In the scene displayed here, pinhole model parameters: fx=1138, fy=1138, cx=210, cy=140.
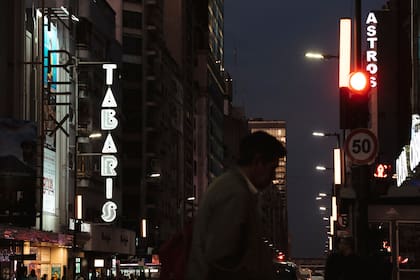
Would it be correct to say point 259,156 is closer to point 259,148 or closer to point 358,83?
point 259,148

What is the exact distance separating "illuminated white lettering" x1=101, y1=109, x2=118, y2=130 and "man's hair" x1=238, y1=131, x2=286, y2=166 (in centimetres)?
6909

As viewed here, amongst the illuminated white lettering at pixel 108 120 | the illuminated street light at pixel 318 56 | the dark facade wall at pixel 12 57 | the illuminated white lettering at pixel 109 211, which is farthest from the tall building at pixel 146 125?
the illuminated street light at pixel 318 56

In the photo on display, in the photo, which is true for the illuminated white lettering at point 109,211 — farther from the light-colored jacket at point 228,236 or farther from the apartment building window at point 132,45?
the light-colored jacket at point 228,236

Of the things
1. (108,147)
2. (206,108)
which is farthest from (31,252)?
(206,108)

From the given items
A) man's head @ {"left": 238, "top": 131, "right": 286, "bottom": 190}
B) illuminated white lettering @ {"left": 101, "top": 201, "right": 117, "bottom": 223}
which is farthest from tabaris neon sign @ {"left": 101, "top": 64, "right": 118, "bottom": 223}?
man's head @ {"left": 238, "top": 131, "right": 286, "bottom": 190}

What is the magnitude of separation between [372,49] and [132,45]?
33900mm

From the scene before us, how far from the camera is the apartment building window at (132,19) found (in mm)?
116188

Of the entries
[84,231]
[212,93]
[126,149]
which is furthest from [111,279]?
[212,93]

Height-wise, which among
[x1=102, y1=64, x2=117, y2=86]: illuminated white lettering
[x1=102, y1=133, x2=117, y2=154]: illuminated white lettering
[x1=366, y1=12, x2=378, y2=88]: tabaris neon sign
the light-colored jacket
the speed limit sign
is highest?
[x1=366, y1=12, x2=378, y2=88]: tabaris neon sign

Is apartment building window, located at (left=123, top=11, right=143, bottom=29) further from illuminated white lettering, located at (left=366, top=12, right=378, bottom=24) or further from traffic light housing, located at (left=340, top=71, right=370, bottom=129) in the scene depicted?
traffic light housing, located at (left=340, top=71, right=370, bottom=129)

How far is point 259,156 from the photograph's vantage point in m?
6.73

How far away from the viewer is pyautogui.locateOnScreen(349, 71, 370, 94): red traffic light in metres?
19.7

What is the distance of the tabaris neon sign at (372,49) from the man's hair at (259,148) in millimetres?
76992

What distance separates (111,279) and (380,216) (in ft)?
174
